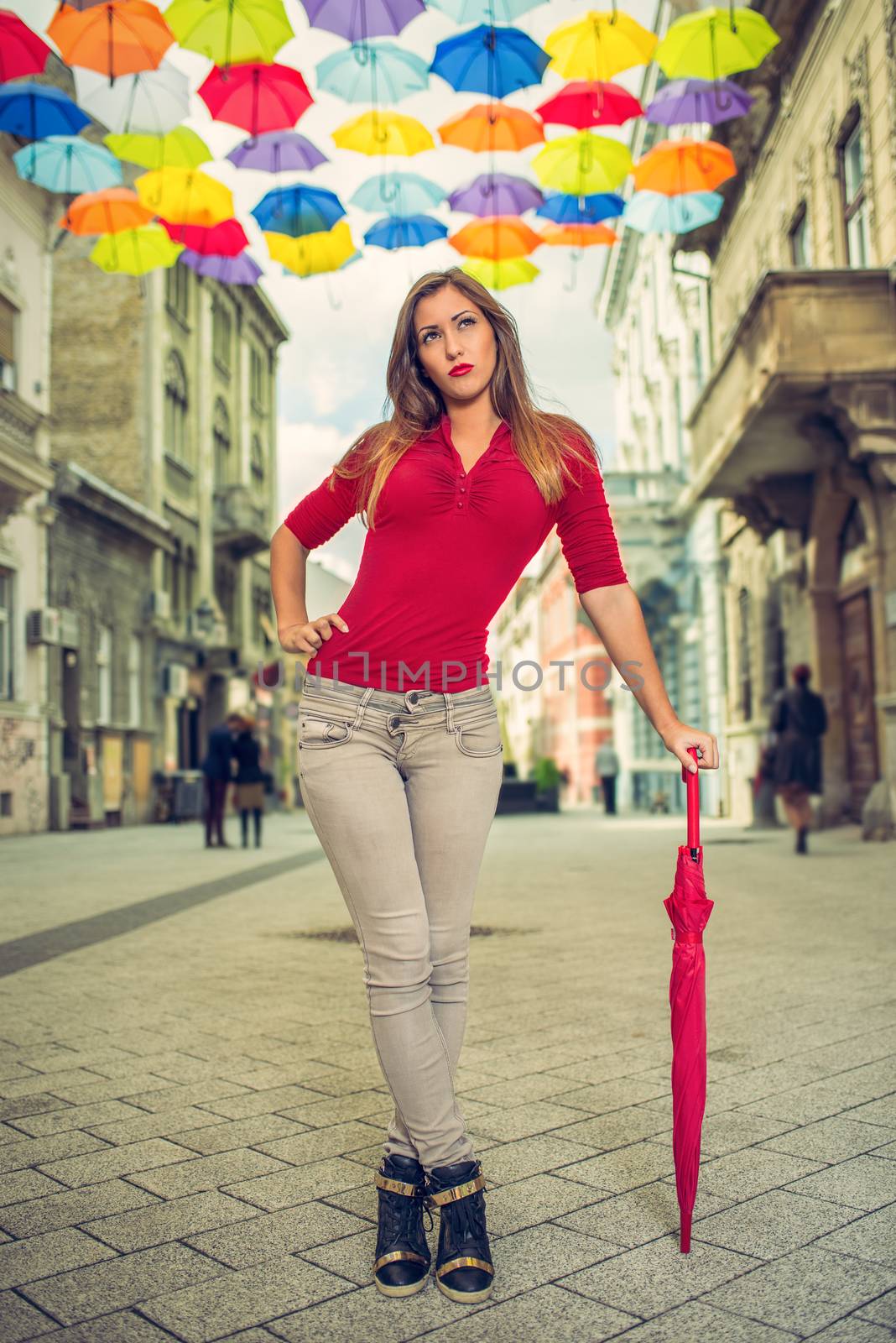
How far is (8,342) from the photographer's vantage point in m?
21.3

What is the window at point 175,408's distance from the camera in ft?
105

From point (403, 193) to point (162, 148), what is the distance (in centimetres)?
187

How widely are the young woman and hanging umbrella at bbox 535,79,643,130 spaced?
6.02 meters

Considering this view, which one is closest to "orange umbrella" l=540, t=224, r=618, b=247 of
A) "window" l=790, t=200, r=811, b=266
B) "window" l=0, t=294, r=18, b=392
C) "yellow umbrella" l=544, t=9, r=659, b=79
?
"yellow umbrella" l=544, t=9, r=659, b=79

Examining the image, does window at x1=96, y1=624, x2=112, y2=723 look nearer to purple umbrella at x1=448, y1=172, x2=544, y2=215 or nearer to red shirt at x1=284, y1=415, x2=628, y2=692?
purple umbrella at x1=448, y1=172, x2=544, y2=215

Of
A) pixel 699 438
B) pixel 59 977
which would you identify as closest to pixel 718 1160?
pixel 59 977

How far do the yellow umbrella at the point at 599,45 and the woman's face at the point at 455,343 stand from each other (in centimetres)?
564

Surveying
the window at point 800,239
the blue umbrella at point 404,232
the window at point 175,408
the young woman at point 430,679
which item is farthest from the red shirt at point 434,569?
the window at point 175,408

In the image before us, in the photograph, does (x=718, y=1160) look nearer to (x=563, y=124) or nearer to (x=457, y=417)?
(x=457, y=417)

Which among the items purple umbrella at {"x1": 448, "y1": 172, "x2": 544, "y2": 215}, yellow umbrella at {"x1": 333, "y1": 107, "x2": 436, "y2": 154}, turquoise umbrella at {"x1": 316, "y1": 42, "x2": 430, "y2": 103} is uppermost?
turquoise umbrella at {"x1": 316, "y1": 42, "x2": 430, "y2": 103}

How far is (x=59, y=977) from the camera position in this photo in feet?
19.9

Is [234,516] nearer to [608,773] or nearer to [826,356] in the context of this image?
[608,773]

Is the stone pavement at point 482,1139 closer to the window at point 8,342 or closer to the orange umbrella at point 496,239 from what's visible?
the orange umbrella at point 496,239

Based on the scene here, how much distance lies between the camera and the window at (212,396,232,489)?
37188 mm
